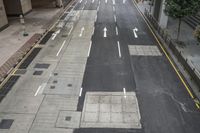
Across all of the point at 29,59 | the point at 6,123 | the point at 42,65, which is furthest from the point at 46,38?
the point at 6,123

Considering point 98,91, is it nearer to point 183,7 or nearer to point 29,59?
point 29,59

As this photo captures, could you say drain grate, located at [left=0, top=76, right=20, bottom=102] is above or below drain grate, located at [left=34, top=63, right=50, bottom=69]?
below

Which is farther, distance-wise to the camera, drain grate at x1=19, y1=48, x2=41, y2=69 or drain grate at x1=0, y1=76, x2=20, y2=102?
drain grate at x1=19, y1=48, x2=41, y2=69

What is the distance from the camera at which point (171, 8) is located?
83.6ft

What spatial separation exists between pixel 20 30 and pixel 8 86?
16.8m

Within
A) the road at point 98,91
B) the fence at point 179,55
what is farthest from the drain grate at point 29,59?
the fence at point 179,55

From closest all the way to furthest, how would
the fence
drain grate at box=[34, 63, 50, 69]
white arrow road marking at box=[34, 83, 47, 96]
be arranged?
white arrow road marking at box=[34, 83, 47, 96], the fence, drain grate at box=[34, 63, 50, 69]

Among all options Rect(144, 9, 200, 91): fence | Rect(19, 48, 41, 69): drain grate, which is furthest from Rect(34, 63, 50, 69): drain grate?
Rect(144, 9, 200, 91): fence

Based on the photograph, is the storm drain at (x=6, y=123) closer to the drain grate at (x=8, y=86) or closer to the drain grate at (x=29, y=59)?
the drain grate at (x=8, y=86)

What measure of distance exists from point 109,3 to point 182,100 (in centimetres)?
4150

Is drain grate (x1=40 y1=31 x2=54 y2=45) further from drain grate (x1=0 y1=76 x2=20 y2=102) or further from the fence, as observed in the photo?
the fence

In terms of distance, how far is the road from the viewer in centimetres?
1462

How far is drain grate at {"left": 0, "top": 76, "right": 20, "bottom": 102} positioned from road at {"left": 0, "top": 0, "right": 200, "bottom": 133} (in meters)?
0.18

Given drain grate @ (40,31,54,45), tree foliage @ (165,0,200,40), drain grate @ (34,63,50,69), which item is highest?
tree foliage @ (165,0,200,40)
